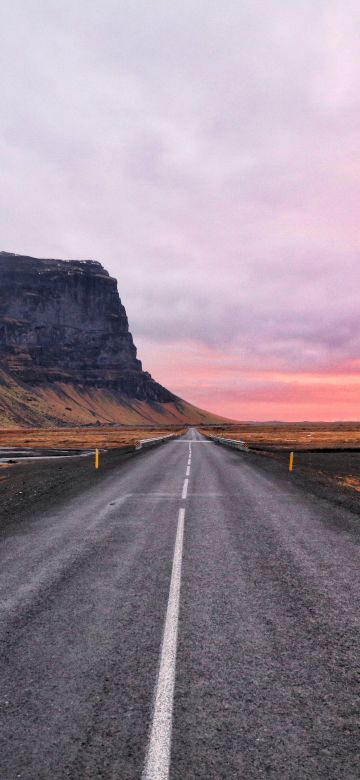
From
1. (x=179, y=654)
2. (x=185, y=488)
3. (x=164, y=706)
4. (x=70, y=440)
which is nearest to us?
(x=164, y=706)

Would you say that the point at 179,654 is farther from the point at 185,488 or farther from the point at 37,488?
the point at 37,488

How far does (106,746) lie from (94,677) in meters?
0.91

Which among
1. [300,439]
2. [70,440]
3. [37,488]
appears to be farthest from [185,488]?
[300,439]

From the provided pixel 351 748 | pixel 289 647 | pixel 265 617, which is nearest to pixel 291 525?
pixel 265 617

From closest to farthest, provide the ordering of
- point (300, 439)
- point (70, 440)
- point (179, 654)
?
point (179, 654), point (70, 440), point (300, 439)

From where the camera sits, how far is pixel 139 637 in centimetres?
462

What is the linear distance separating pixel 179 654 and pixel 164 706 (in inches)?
32.5

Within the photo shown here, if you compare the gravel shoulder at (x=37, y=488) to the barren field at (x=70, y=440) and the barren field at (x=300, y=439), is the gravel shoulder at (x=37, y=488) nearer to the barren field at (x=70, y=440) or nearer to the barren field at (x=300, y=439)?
the barren field at (x=70, y=440)

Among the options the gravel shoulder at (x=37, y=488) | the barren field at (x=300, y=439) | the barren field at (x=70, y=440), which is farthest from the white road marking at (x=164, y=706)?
the barren field at (x=300, y=439)

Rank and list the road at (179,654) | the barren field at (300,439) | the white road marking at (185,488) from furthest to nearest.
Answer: the barren field at (300,439), the white road marking at (185,488), the road at (179,654)

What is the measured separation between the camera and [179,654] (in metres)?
4.25

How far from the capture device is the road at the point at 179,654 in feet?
9.69

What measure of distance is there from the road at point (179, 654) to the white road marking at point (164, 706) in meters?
0.01

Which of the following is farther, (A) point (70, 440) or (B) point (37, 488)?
(A) point (70, 440)
